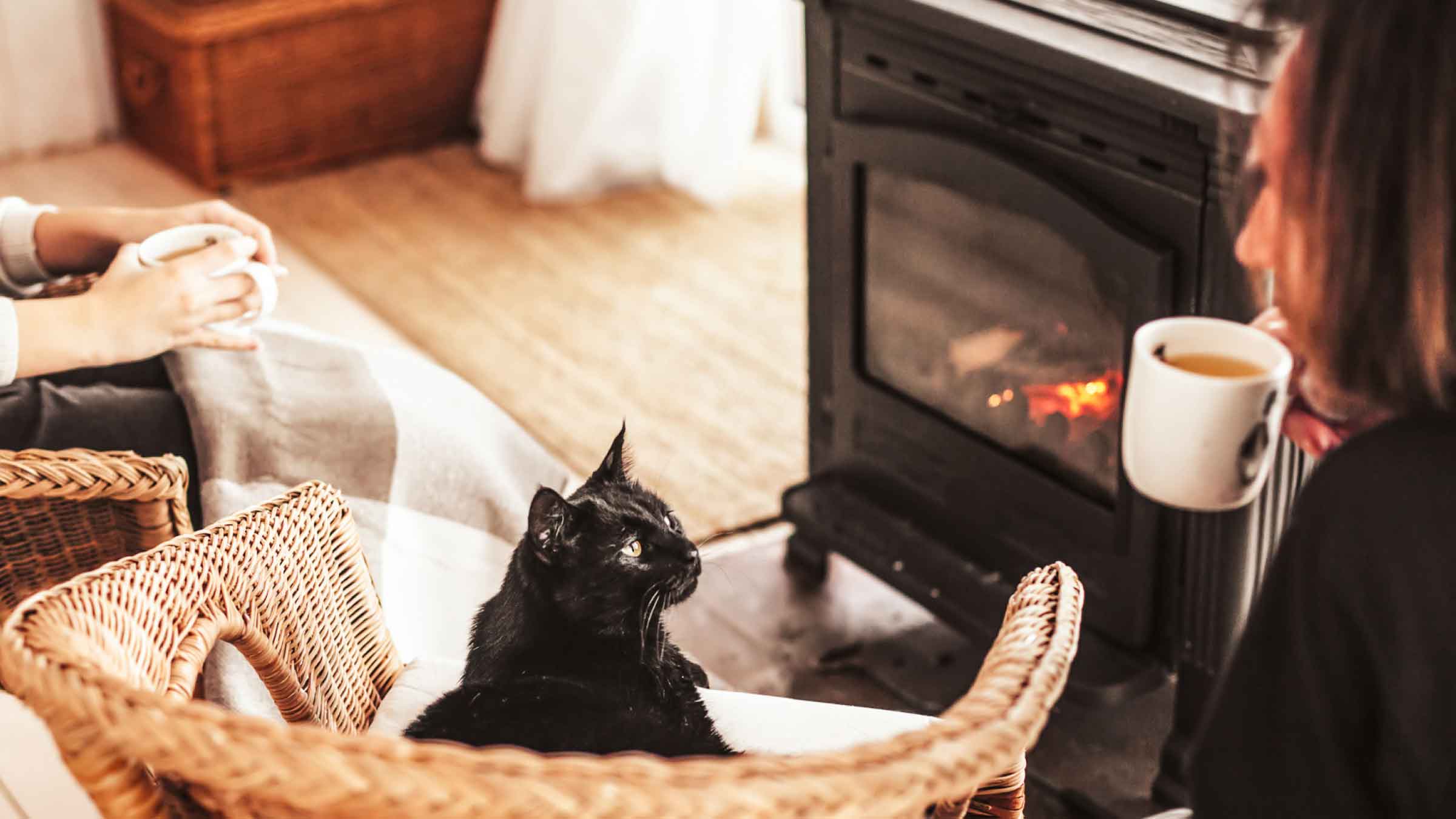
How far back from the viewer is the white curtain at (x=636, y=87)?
336cm

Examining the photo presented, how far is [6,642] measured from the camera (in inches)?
27.8

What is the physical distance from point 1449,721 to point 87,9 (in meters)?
3.87

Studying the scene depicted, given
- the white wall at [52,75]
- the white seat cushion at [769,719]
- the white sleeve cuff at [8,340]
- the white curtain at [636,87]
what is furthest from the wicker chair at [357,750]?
the white wall at [52,75]

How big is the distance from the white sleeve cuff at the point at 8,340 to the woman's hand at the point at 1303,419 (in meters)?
0.99

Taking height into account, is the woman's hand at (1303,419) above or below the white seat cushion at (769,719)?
above

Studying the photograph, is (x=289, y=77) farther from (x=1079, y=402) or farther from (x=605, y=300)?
(x=1079, y=402)

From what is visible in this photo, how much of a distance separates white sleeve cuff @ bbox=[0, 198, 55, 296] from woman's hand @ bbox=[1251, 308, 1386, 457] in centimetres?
114

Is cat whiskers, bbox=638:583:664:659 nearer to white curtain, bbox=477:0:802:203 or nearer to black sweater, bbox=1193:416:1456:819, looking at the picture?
black sweater, bbox=1193:416:1456:819

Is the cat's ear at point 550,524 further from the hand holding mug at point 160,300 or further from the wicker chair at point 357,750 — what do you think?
the hand holding mug at point 160,300

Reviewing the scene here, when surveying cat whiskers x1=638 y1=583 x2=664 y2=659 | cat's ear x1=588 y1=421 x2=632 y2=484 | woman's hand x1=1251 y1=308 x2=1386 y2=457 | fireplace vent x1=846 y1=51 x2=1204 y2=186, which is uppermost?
fireplace vent x1=846 y1=51 x2=1204 y2=186

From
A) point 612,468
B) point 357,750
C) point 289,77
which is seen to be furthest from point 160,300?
point 289,77

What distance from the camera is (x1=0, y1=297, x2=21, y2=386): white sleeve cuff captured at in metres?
1.24

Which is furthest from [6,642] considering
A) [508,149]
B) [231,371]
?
[508,149]

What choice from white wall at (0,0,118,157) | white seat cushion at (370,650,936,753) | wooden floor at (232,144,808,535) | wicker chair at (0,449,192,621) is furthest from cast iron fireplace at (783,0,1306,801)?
white wall at (0,0,118,157)
